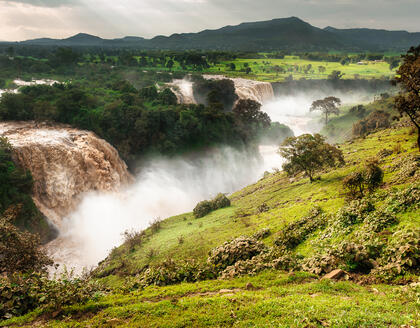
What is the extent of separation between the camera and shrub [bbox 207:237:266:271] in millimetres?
14547

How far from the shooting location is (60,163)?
35.2m

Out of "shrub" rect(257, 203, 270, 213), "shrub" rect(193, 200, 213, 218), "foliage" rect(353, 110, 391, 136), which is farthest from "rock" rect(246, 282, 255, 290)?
"foliage" rect(353, 110, 391, 136)

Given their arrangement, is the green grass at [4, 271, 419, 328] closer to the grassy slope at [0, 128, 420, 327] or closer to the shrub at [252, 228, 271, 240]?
the grassy slope at [0, 128, 420, 327]

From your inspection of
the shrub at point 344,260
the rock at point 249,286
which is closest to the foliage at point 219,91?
the shrub at point 344,260

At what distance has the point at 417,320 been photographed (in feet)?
24.5

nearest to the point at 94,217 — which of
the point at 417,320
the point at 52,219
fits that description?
the point at 52,219

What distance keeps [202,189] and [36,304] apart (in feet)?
141

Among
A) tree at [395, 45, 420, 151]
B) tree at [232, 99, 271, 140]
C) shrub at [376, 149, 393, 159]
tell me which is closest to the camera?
tree at [395, 45, 420, 151]

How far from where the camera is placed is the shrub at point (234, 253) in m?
14.5

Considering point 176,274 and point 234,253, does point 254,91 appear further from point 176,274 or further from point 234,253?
→ point 176,274

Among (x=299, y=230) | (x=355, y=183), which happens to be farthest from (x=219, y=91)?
(x=299, y=230)

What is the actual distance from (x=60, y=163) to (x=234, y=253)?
2989 centimetres

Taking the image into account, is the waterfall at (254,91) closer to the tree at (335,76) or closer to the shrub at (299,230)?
the tree at (335,76)

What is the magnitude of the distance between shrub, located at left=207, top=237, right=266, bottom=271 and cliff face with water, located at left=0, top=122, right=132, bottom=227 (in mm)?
26086
